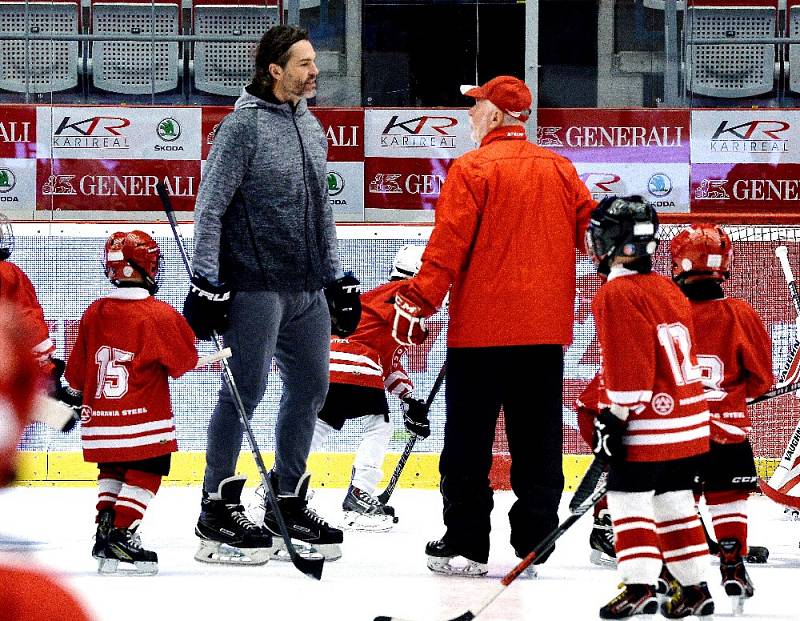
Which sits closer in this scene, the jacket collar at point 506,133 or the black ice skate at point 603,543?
the jacket collar at point 506,133

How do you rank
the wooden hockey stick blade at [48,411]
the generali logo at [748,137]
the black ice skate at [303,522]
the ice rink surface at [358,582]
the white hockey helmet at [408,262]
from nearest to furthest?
the wooden hockey stick blade at [48,411] → the ice rink surface at [358,582] → the black ice skate at [303,522] → the white hockey helmet at [408,262] → the generali logo at [748,137]

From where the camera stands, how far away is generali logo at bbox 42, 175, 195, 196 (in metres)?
5.84

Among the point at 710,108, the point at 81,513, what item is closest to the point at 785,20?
the point at 710,108

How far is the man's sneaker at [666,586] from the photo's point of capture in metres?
2.77

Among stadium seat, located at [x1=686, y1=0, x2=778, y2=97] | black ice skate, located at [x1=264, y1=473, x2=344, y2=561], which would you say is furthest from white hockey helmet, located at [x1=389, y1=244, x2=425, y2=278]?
stadium seat, located at [x1=686, y1=0, x2=778, y2=97]

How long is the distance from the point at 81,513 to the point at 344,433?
1166mm

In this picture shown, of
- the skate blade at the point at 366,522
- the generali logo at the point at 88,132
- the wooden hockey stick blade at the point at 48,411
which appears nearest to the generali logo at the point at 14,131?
the generali logo at the point at 88,132

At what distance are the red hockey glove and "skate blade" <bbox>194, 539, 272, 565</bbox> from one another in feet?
2.24

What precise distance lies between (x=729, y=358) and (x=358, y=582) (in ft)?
3.55

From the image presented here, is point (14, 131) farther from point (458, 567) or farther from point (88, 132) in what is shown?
point (458, 567)

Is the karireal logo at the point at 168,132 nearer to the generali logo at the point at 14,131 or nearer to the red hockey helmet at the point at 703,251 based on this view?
the generali logo at the point at 14,131

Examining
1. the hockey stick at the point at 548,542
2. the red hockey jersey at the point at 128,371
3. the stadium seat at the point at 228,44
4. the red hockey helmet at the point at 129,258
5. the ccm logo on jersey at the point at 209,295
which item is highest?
the stadium seat at the point at 228,44

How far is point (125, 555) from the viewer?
3484mm

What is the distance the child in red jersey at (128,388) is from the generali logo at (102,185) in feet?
7.18
